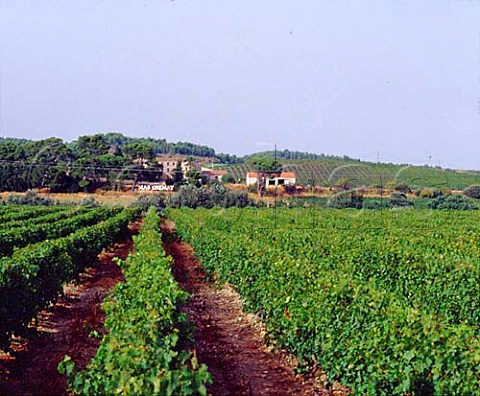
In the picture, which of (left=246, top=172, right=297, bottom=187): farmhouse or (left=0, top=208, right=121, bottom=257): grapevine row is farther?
(left=246, top=172, right=297, bottom=187): farmhouse

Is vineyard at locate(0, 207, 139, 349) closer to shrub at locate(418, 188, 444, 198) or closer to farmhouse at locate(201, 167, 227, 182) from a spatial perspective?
shrub at locate(418, 188, 444, 198)

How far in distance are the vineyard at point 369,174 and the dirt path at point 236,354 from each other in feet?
130

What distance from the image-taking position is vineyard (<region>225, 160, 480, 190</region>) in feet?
192

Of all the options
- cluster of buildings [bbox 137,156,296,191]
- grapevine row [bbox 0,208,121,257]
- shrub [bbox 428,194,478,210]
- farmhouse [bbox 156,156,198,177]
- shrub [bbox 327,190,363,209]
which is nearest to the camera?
grapevine row [bbox 0,208,121,257]

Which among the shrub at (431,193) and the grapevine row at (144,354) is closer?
the grapevine row at (144,354)

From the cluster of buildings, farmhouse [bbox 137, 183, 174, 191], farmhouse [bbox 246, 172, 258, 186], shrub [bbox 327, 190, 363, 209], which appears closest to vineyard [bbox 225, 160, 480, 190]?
the cluster of buildings

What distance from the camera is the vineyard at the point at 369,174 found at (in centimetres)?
5847

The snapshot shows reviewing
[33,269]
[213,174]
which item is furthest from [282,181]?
[33,269]

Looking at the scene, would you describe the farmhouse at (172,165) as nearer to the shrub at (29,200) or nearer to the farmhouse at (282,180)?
the shrub at (29,200)

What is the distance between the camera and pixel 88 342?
10.7 metres

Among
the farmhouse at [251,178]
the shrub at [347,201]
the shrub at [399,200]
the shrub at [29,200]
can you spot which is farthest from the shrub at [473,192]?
the shrub at [29,200]

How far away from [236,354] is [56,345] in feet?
9.39

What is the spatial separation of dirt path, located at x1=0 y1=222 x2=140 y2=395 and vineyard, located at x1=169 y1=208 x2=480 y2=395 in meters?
2.93

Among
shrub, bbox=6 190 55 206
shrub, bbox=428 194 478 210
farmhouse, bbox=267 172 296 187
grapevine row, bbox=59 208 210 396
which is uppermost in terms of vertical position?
farmhouse, bbox=267 172 296 187
